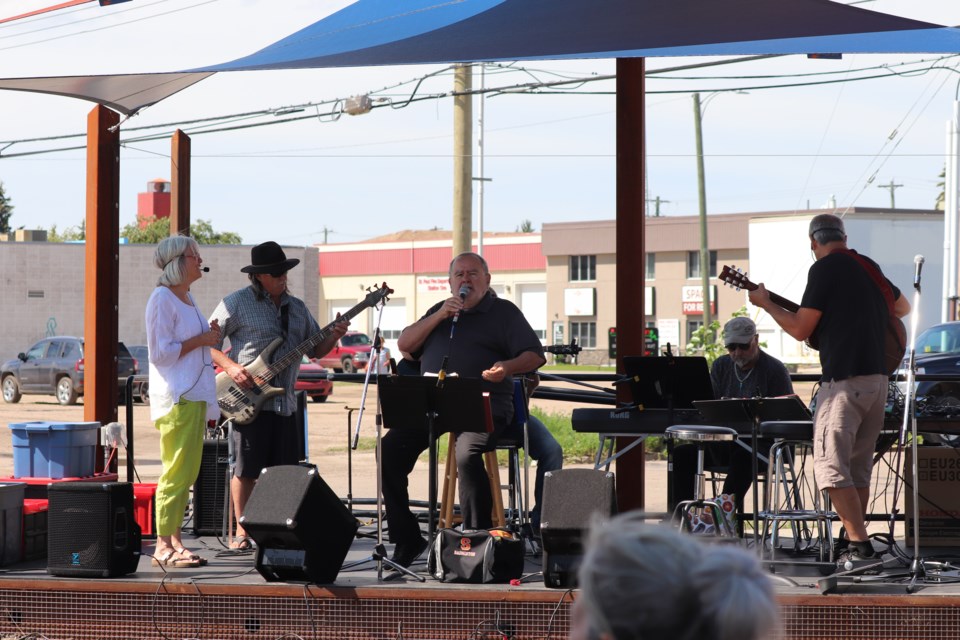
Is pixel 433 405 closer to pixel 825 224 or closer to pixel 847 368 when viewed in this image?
pixel 847 368

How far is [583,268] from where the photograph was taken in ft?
178

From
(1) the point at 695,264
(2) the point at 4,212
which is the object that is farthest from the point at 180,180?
(2) the point at 4,212

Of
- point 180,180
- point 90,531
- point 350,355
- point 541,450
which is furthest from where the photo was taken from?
point 350,355

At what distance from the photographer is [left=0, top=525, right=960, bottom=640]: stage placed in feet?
17.4

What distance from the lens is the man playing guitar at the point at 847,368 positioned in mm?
5773

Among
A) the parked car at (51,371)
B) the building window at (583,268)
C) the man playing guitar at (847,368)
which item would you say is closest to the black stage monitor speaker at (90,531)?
the man playing guitar at (847,368)

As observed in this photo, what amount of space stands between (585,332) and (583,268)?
114 inches

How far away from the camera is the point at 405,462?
6352 mm

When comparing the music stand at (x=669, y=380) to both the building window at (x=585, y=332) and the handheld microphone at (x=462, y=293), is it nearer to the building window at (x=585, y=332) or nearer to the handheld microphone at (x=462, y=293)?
the handheld microphone at (x=462, y=293)

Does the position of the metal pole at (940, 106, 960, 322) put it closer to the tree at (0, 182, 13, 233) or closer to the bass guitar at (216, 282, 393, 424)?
the bass guitar at (216, 282, 393, 424)

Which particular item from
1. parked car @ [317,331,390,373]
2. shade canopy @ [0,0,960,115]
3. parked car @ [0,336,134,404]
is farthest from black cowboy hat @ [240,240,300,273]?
parked car @ [317,331,390,373]

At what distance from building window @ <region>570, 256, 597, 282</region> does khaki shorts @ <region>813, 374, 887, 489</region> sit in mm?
47854

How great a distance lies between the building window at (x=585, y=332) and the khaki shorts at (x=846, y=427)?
48311mm

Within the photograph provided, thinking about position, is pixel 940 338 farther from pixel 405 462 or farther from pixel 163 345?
pixel 163 345
